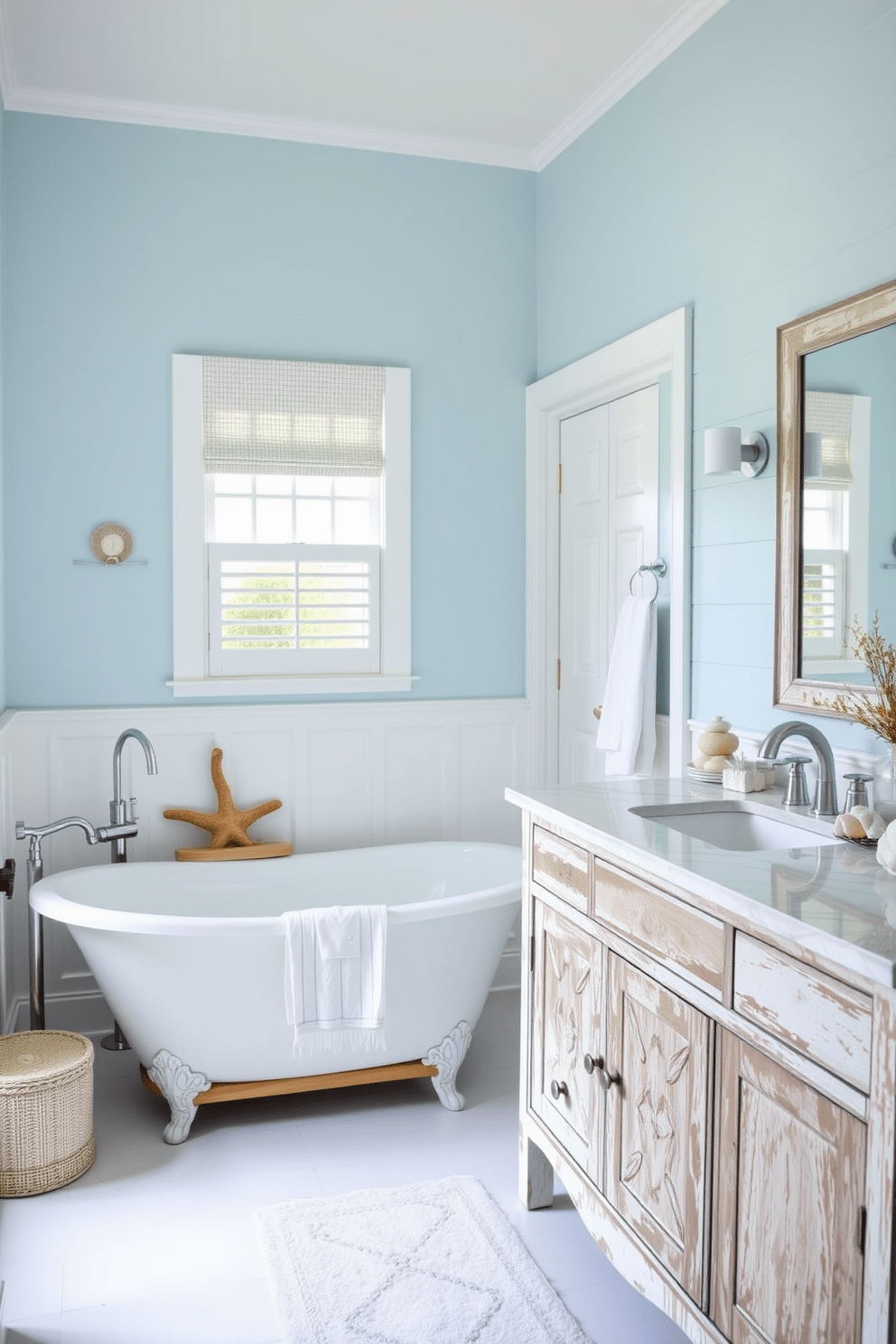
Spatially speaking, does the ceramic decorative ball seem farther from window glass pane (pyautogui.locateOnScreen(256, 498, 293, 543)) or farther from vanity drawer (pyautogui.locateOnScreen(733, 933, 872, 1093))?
window glass pane (pyautogui.locateOnScreen(256, 498, 293, 543))

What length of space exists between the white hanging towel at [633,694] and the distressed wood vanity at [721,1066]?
2.35 feet

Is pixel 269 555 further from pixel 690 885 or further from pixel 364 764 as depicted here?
pixel 690 885

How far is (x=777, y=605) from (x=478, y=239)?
206 cm

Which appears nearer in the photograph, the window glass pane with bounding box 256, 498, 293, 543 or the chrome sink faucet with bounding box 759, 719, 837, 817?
the chrome sink faucet with bounding box 759, 719, 837, 817

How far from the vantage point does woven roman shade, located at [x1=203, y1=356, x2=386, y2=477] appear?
3.68 metres

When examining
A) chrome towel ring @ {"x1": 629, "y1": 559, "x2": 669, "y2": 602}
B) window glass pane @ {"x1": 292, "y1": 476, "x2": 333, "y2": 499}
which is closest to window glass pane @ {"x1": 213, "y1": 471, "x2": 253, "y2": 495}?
window glass pane @ {"x1": 292, "y1": 476, "x2": 333, "y2": 499}

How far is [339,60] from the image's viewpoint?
3.23 m

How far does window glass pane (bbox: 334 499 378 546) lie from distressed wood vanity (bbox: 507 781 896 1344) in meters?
1.66

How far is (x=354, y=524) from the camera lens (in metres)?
3.86

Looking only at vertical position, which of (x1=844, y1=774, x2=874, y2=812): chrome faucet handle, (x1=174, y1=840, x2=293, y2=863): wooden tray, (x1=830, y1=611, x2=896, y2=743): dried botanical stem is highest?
(x1=830, y1=611, x2=896, y2=743): dried botanical stem

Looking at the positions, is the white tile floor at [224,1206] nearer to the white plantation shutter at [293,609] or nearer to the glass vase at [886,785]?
the glass vase at [886,785]

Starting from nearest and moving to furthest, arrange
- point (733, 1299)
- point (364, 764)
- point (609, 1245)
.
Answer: point (733, 1299), point (609, 1245), point (364, 764)

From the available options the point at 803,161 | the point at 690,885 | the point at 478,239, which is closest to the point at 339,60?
the point at 478,239

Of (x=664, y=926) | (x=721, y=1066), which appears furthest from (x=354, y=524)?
(x=721, y=1066)
